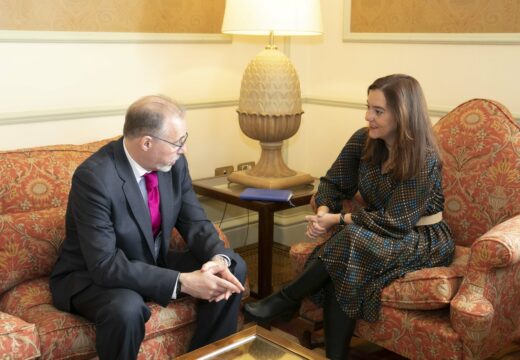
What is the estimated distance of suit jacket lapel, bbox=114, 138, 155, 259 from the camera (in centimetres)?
230

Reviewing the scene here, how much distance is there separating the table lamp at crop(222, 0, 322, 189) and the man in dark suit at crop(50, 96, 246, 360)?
88cm

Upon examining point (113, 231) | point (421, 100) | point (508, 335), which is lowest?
point (508, 335)

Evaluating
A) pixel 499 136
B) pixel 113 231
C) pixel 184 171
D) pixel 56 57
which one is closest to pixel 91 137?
pixel 56 57

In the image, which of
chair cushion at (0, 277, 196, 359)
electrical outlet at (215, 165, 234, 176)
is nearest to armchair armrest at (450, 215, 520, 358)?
chair cushion at (0, 277, 196, 359)

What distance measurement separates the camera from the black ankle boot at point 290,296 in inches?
101

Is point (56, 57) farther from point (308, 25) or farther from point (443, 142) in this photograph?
point (443, 142)

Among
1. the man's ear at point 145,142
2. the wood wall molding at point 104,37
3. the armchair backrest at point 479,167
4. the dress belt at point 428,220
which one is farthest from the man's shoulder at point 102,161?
the armchair backrest at point 479,167

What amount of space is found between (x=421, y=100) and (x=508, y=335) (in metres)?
0.92

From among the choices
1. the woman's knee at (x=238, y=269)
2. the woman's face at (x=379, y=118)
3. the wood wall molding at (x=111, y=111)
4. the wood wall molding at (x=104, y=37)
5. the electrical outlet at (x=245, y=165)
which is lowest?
the woman's knee at (x=238, y=269)

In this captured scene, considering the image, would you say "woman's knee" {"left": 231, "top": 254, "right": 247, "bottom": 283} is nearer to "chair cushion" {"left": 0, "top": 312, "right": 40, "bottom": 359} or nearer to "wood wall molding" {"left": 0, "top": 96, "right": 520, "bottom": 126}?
"chair cushion" {"left": 0, "top": 312, "right": 40, "bottom": 359}

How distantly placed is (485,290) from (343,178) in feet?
2.63

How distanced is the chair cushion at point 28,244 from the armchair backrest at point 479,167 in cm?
156

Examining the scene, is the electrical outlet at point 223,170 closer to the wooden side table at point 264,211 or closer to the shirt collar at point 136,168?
the wooden side table at point 264,211

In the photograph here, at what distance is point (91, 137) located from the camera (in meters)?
3.18
